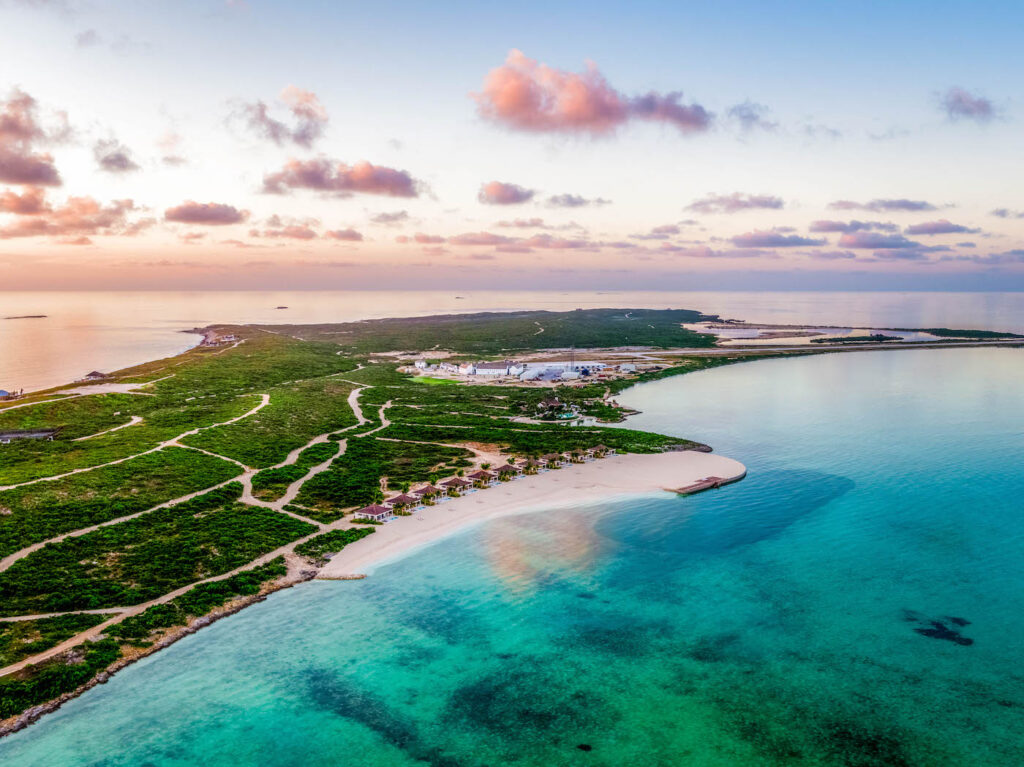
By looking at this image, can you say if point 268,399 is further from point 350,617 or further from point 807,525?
point 807,525

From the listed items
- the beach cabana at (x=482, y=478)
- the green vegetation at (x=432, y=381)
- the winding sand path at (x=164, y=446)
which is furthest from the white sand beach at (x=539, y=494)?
the green vegetation at (x=432, y=381)

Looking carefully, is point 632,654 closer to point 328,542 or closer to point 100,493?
point 328,542

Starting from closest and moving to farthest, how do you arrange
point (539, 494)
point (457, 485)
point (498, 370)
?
1. point (539, 494)
2. point (457, 485)
3. point (498, 370)

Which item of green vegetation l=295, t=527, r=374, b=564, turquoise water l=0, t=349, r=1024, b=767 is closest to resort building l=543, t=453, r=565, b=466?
turquoise water l=0, t=349, r=1024, b=767

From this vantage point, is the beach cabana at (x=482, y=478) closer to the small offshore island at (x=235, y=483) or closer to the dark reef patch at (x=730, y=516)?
the small offshore island at (x=235, y=483)

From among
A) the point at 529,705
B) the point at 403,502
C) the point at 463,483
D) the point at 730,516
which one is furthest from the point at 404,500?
Answer: the point at 730,516

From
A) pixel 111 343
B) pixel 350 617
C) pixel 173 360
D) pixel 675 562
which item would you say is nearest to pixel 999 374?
pixel 675 562
